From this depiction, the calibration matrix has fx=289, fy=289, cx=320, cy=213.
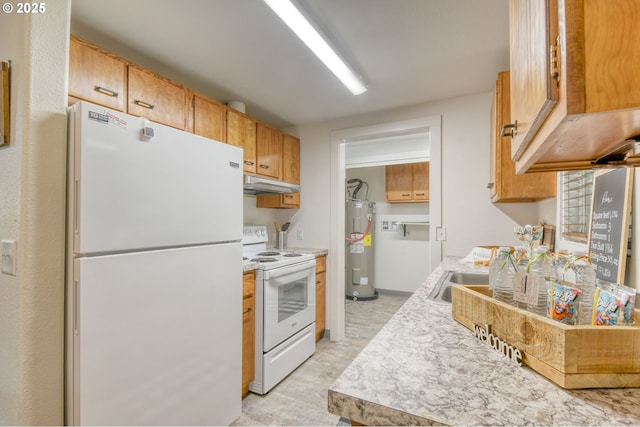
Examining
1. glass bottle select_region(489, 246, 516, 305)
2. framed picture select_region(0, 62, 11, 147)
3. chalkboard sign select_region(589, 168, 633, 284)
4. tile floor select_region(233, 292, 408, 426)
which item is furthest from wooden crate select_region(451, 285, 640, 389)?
framed picture select_region(0, 62, 11, 147)

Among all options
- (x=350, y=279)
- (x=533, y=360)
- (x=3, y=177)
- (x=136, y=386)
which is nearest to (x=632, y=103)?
(x=533, y=360)

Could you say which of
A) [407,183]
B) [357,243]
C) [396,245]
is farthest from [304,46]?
[396,245]

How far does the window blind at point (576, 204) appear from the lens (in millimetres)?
1233

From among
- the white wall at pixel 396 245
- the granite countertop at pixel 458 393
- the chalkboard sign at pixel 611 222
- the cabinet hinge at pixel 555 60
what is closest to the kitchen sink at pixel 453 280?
the chalkboard sign at pixel 611 222

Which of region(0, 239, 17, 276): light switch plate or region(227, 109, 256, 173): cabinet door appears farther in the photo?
region(227, 109, 256, 173): cabinet door

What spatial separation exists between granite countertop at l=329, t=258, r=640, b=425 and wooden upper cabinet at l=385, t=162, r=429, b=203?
149 inches

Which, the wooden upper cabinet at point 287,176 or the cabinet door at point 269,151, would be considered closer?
the cabinet door at point 269,151

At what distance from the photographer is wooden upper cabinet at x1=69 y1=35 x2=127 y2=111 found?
54.4 inches

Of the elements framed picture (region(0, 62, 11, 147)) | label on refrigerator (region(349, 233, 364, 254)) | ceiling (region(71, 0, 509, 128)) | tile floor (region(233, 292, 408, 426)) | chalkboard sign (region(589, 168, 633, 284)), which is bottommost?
tile floor (region(233, 292, 408, 426))

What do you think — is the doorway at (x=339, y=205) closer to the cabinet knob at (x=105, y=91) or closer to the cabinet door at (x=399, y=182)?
the cabinet door at (x=399, y=182)

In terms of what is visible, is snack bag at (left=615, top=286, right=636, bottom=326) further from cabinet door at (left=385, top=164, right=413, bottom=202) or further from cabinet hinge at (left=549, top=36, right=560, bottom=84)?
cabinet door at (left=385, top=164, right=413, bottom=202)

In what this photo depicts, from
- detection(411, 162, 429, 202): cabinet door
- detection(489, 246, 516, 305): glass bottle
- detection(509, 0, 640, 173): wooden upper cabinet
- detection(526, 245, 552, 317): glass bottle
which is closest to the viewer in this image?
detection(509, 0, 640, 173): wooden upper cabinet

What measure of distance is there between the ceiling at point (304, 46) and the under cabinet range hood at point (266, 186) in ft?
2.33

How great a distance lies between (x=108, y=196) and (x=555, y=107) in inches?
53.4
